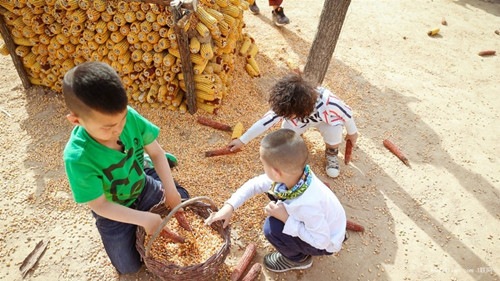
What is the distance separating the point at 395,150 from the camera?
4.16m

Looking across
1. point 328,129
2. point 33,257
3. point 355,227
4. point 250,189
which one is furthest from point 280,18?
point 33,257

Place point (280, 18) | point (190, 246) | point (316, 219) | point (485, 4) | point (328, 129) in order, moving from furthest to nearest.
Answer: point (485, 4), point (280, 18), point (328, 129), point (190, 246), point (316, 219)

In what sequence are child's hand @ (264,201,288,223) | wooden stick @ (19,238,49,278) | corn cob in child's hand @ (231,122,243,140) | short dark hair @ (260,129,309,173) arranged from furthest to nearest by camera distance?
corn cob in child's hand @ (231,122,243,140), wooden stick @ (19,238,49,278), child's hand @ (264,201,288,223), short dark hair @ (260,129,309,173)

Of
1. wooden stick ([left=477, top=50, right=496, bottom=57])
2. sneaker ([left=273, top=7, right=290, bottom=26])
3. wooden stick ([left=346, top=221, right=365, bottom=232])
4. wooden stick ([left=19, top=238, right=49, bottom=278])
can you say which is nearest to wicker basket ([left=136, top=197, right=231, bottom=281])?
wooden stick ([left=19, top=238, right=49, bottom=278])

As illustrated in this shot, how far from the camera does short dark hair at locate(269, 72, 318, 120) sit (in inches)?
118

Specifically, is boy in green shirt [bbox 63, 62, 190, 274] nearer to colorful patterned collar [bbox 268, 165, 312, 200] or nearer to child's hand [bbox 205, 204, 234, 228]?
child's hand [bbox 205, 204, 234, 228]

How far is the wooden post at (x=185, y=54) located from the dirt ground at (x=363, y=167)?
0.94 ft

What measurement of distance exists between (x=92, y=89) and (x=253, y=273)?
1.91 metres

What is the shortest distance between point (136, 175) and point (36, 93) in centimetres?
308

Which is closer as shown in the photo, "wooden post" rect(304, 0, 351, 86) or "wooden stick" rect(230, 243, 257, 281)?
"wooden stick" rect(230, 243, 257, 281)

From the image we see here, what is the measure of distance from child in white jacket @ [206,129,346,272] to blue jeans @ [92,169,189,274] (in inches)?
24.6

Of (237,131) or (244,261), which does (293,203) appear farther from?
(237,131)

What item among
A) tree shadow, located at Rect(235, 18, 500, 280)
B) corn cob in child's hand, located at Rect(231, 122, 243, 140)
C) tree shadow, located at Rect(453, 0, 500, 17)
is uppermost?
tree shadow, located at Rect(453, 0, 500, 17)

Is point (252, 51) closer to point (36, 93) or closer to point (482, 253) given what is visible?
point (36, 93)
